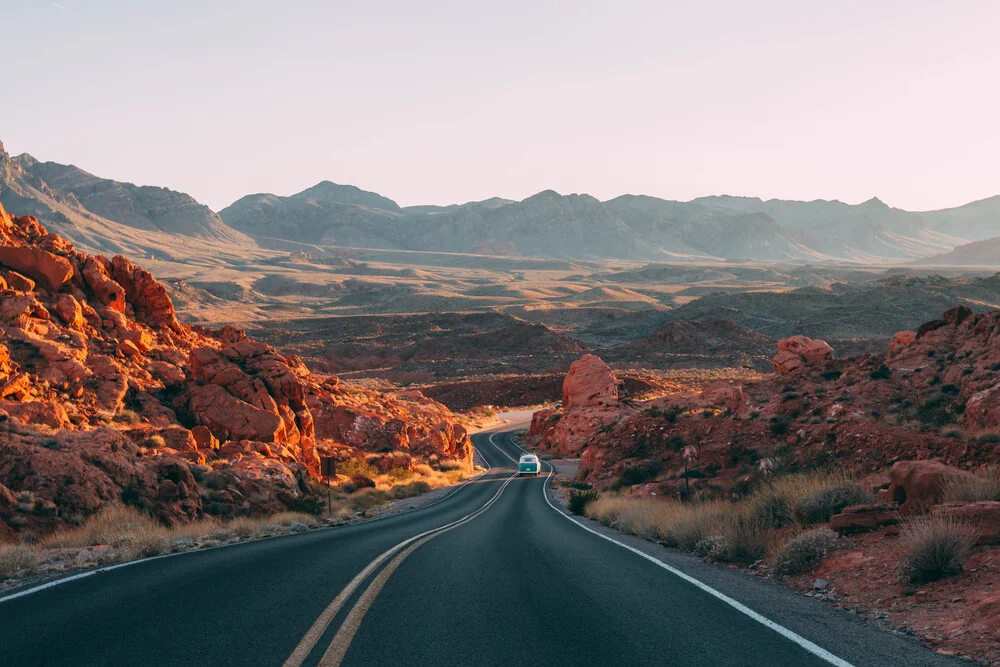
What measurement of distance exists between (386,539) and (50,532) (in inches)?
273

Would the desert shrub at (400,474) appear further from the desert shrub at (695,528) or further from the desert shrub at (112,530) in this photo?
the desert shrub at (695,528)

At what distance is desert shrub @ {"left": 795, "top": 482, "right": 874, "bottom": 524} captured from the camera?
12156mm

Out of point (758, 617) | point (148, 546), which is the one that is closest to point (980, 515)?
point (758, 617)

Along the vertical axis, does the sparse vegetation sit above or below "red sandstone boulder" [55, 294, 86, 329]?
below

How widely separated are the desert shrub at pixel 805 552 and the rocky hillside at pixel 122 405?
45.5ft

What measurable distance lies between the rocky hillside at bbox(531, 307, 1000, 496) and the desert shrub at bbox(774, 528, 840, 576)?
22.2ft

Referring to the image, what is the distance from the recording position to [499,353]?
129750 millimetres

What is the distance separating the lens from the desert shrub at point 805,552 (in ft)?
32.5

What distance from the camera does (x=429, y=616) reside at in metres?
6.97

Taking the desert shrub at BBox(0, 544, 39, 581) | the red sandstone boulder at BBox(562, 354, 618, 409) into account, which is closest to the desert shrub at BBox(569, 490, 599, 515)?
the desert shrub at BBox(0, 544, 39, 581)

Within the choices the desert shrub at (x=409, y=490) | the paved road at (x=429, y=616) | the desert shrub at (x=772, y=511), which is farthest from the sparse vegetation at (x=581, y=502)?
→ the paved road at (x=429, y=616)

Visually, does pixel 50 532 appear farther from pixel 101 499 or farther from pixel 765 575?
pixel 765 575

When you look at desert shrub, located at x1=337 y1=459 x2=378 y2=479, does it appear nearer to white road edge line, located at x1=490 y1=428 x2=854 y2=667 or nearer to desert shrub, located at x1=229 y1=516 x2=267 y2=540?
desert shrub, located at x1=229 y1=516 x2=267 y2=540

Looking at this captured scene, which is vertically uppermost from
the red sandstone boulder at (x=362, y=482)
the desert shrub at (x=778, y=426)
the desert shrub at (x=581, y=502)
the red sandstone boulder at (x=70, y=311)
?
the red sandstone boulder at (x=70, y=311)
